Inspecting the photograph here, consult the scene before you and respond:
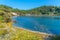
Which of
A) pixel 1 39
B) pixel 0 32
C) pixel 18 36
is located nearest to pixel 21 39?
pixel 18 36

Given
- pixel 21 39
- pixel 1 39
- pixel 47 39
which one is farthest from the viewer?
pixel 47 39

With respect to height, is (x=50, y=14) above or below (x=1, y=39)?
below

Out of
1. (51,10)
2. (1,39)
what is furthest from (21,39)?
(51,10)

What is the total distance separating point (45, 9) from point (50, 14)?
245 inches

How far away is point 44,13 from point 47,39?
420ft

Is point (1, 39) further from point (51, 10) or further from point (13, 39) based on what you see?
point (51, 10)

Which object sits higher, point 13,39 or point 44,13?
point 13,39

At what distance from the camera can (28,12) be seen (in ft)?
471

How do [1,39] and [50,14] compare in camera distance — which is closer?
[1,39]

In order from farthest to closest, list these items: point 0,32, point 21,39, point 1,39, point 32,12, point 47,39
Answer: point 32,12, point 47,39, point 0,32, point 1,39, point 21,39

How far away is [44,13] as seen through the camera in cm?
14362

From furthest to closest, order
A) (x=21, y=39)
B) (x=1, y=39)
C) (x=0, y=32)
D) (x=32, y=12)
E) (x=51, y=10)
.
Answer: (x=32, y=12) < (x=51, y=10) < (x=0, y=32) < (x=1, y=39) < (x=21, y=39)

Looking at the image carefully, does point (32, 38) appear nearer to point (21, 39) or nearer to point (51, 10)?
point (21, 39)

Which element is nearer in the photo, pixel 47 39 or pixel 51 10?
pixel 47 39
